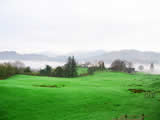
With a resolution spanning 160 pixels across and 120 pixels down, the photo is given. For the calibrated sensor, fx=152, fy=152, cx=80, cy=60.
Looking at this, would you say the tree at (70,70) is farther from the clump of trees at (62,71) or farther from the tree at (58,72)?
the tree at (58,72)

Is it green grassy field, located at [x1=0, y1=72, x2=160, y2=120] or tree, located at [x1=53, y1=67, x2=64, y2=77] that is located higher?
tree, located at [x1=53, y1=67, x2=64, y2=77]

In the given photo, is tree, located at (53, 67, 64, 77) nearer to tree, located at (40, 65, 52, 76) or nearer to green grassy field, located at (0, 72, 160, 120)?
tree, located at (40, 65, 52, 76)

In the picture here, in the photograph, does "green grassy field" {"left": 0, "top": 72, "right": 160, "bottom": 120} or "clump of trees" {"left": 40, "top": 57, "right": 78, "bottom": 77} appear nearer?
"green grassy field" {"left": 0, "top": 72, "right": 160, "bottom": 120}

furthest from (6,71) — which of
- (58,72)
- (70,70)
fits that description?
(70,70)

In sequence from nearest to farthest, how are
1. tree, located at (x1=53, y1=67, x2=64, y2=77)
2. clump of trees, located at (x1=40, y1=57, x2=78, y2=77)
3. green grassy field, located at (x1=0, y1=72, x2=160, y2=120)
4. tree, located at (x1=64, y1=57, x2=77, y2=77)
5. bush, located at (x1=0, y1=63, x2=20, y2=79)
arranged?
green grassy field, located at (x1=0, y1=72, x2=160, y2=120) → bush, located at (x1=0, y1=63, x2=20, y2=79) → tree, located at (x1=53, y1=67, x2=64, y2=77) → clump of trees, located at (x1=40, y1=57, x2=78, y2=77) → tree, located at (x1=64, y1=57, x2=77, y2=77)

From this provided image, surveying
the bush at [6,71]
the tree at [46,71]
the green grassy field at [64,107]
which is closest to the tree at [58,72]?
the tree at [46,71]

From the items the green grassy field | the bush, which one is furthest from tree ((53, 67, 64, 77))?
the green grassy field

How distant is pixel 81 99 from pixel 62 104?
4.68 m

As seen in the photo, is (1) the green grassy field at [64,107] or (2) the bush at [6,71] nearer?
(1) the green grassy field at [64,107]

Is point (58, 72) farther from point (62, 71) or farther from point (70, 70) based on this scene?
point (70, 70)

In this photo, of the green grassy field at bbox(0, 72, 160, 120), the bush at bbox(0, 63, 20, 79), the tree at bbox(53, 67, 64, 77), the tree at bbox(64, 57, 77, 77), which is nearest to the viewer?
the green grassy field at bbox(0, 72, 160, 120)

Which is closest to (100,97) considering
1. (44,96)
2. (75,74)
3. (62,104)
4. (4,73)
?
(62,104)

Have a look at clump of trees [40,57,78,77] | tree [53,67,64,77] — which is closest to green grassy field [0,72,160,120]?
tree [53,67,64,77]

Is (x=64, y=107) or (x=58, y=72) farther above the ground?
(x=58, y=72)
